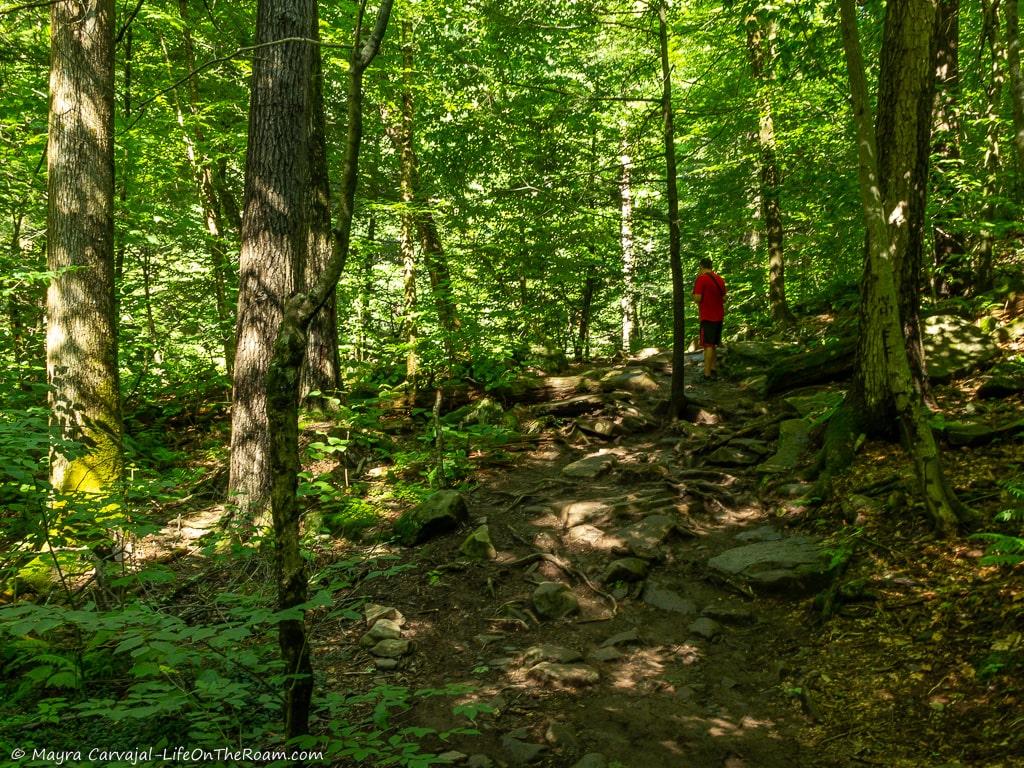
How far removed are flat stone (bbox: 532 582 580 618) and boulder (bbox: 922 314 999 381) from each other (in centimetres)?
528

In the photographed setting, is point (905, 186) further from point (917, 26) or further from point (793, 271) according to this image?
point (793, 271)

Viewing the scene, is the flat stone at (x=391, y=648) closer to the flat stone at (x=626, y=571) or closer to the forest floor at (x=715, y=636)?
the forest floor at (x=715, y=636)

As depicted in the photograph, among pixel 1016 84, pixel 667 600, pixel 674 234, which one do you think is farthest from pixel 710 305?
pixel 667 600

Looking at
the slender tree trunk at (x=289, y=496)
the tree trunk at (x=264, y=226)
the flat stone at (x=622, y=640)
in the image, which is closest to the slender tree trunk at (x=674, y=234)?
the tree trunk at (x=264, y=226)

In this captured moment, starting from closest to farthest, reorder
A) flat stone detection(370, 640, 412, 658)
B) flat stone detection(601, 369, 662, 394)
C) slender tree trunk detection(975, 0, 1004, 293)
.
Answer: flat stone detection(370, 640, 412, 658)
slender tree trunk detection(975, 0, 1004, 293)
flat stone detection(601, 369, 662, 394)

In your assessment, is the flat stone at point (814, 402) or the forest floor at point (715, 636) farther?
the flat stone at point (814, 402)

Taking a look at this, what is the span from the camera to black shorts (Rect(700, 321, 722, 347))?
39.7 ft

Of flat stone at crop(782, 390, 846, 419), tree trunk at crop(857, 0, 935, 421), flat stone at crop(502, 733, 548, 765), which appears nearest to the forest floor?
flat stone at crop(502, 733, 548, 765)

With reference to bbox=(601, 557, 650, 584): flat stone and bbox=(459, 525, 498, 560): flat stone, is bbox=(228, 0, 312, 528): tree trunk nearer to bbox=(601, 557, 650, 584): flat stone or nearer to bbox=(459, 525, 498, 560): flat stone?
bbox=(459, 525, 498, 560): flat stone

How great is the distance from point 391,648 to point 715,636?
9.27 ft

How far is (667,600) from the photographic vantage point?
603 cm

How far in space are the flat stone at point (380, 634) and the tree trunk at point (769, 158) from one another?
9.84 meters

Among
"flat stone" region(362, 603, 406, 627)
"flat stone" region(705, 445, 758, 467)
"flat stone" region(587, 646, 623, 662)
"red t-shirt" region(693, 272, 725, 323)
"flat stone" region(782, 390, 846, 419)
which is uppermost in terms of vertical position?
"red t-shirt" region(693, 272, 725, 323)

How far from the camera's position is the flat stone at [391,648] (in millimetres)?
5328
